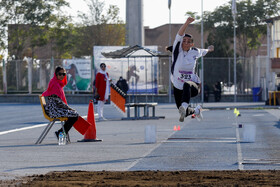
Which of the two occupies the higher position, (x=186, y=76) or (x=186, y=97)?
(x=186, y=76)

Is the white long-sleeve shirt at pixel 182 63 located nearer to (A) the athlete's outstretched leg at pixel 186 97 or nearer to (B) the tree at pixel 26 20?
(A) the athlete's outstretched leg at pixel 186 97

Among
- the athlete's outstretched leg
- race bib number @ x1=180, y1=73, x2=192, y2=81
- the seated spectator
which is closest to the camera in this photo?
the athlete's outstretched leg

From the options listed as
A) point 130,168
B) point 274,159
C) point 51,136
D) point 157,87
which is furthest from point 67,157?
point 157,87

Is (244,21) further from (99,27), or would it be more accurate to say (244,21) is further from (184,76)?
(184,76)

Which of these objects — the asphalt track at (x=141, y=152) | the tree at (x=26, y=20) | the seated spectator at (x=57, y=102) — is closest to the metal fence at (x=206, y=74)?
the tree at (x=26, y=20)

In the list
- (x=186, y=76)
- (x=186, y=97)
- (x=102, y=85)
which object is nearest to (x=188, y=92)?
(x=186, y=97)

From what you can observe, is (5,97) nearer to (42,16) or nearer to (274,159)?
(42,16)

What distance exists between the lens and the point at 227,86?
1858 inches

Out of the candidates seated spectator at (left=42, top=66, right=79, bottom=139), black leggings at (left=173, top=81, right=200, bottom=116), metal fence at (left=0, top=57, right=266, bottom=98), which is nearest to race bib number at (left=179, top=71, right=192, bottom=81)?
black leggings at (left=173, top=81, right=200, bottom=116)

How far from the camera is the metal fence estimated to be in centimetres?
4619

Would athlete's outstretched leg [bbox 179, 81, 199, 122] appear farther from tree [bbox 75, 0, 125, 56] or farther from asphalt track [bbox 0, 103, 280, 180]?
tree [bbox 75, 0, 125, 56]

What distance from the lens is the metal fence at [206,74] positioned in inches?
1818

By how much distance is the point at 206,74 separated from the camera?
47.2m

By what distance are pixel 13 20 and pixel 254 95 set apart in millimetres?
25151
